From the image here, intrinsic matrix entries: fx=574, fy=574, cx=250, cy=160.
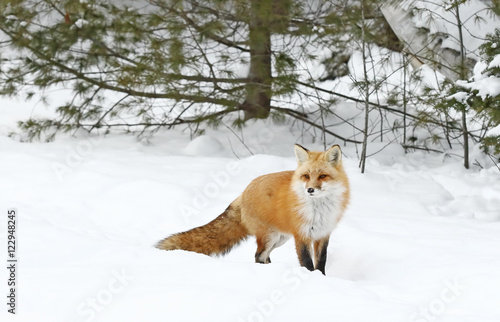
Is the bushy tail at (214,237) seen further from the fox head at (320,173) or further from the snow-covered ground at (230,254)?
the fox head at (320,173)

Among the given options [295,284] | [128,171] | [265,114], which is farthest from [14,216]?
[265,114]

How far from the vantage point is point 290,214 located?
4215 millimetres

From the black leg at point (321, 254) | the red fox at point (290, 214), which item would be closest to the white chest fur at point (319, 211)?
the red fox at point (290, 214)

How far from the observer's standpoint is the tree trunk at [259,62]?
717 cm

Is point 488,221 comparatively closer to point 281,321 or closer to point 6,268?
point 281,321

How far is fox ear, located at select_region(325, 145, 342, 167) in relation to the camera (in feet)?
13.7

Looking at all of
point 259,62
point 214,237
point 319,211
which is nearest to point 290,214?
point 319,211

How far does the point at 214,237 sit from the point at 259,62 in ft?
14.3

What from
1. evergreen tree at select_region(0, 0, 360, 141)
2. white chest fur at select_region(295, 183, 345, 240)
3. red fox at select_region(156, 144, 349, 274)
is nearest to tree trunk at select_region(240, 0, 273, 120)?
evergreen tree at select_region(0, 0, 360, 141)

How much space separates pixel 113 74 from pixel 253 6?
2.94 meters

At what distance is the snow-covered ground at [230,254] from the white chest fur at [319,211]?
368 mm

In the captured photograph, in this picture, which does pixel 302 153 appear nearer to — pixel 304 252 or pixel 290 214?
pixel 290 214

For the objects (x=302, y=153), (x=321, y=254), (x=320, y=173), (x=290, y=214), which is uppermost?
(x=302, y=153)

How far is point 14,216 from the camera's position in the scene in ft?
17.2
